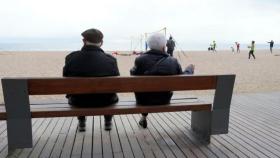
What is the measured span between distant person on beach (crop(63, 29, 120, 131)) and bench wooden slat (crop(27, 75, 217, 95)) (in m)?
0.28

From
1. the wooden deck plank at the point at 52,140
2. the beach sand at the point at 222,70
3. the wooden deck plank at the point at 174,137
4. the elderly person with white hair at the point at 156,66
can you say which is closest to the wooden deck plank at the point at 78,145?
the wooden deck plank at the point at 52,140

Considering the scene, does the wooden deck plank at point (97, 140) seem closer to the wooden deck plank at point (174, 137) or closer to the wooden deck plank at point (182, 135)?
the wooden deck plank at point (174, 137)

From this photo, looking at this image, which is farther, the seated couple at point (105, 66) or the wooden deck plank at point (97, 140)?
the seated couple at point (105, 66)

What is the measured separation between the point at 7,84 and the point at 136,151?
1.55 meters

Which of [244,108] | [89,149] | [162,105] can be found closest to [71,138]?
[89,149]

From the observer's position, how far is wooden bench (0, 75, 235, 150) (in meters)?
4.18

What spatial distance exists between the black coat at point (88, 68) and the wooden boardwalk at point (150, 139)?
531 millimetres

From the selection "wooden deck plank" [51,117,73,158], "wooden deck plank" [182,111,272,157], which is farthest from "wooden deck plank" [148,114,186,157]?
"wooden deck plank" [51,117,73,158]

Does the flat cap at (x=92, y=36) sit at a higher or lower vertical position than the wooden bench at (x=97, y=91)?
higher

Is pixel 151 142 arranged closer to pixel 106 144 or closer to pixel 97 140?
pixel 106 144

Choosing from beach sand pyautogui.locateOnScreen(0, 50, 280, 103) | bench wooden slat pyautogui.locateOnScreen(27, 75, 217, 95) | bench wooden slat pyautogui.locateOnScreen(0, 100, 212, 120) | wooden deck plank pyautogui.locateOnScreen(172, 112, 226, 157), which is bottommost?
beach sand pyautogui.locateOnScreen(0, 50, 280, 103)

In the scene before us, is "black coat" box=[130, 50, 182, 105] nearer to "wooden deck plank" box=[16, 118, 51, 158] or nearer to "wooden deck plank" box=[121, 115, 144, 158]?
"wooden deck plank" box=[121, 115, 144, 158]

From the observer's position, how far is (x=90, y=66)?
4578 mm

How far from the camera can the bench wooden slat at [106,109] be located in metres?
4.33
